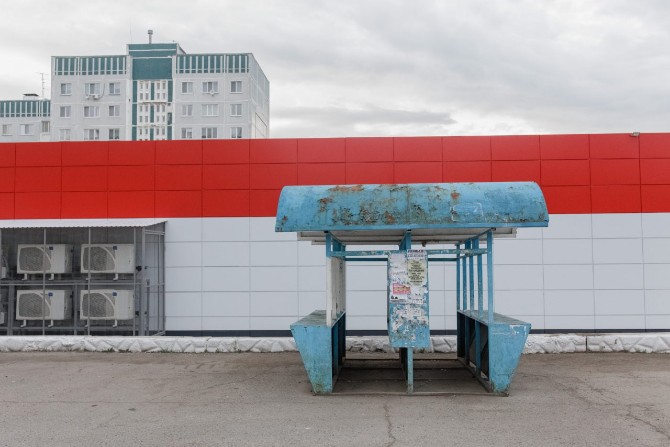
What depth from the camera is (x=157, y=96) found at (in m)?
85.1

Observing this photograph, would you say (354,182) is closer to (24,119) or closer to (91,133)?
(91,133)

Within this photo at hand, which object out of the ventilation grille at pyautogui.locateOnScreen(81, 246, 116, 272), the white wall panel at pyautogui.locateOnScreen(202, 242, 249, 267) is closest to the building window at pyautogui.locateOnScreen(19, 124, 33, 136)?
the ventilation grille at pyautogui.locateOnScreen(81, 246, 116, 272)

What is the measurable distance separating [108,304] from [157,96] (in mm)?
73708

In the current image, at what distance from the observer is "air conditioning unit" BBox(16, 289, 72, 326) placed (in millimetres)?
15922

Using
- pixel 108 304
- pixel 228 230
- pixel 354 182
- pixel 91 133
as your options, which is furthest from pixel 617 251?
pixel 91 133

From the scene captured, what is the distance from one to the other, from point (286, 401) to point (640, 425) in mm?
4536

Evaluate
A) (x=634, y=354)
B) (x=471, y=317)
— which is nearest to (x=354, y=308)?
(x=471, y=317)

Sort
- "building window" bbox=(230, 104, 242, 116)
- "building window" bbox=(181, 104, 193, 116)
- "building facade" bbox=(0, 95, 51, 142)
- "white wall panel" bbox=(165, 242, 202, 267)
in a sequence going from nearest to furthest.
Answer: "white wall panel" bbox=(165, 242, 202, 267) → "building window" bbox=(230, 104, 242, 116) → "building window" bbox=(181, 104, 193, 116) → "building facade" bbox=(0, 95, 51, 142)

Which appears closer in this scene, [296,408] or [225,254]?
[296,408]

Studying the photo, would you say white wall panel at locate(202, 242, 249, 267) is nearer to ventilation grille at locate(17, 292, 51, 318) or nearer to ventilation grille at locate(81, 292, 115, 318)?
ventilation grille at locate(81, 292, 115, 318)

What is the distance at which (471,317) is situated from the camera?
1142 cm

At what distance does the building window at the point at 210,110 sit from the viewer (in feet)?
260

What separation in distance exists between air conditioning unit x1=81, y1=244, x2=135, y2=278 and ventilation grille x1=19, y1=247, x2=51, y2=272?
1006mm

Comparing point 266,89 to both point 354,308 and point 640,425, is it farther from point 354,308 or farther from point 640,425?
point 640,425
